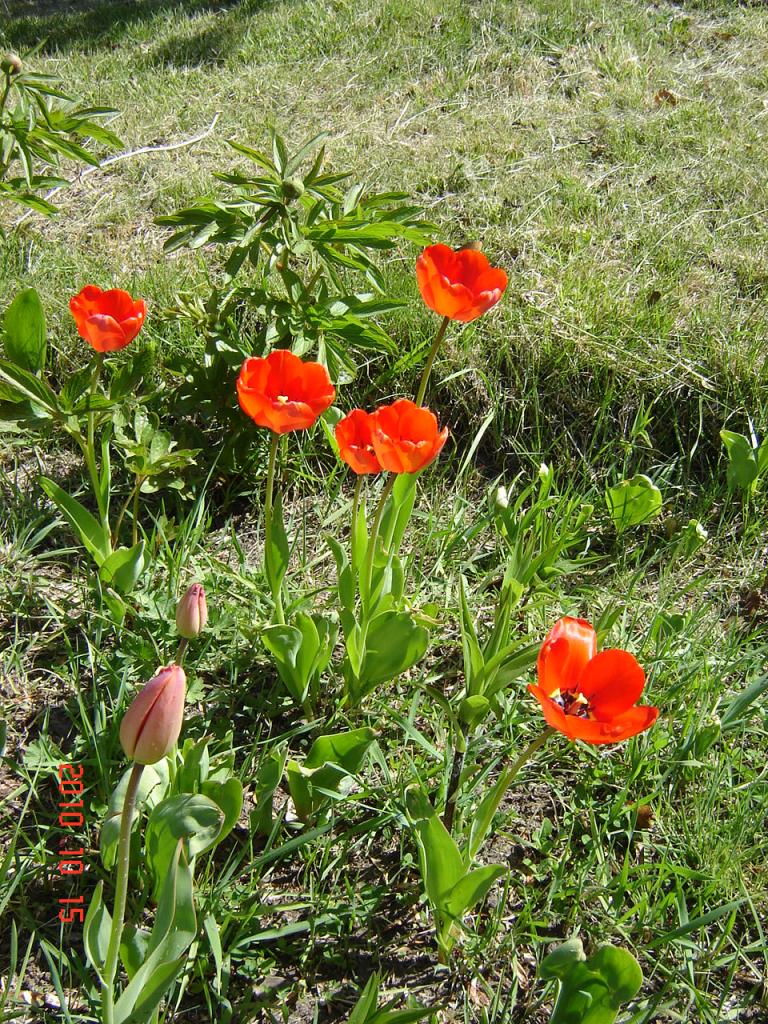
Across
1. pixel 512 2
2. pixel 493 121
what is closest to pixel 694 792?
pixel 493 121

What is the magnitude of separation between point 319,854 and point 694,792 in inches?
27.9

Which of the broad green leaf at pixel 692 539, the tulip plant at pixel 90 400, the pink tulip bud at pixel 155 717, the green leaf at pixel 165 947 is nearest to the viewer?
the pink tulip bud at pixel 155 717

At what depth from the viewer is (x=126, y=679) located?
175cm

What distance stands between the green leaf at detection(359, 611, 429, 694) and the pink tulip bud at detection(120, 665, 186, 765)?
0.62 metres

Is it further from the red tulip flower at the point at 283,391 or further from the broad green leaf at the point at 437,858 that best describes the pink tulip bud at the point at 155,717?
the red tulip flower at the point at 283,391

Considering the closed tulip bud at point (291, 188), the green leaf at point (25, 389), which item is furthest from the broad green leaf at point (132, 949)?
the closed tulip bud at point (291, 188)

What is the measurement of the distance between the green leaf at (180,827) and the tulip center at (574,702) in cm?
52

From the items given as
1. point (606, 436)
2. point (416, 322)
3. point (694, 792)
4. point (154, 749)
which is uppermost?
point (154, 749)

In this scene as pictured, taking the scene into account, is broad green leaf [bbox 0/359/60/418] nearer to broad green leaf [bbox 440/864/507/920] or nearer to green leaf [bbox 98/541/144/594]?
green leaf [bbox 98/541/144/594]

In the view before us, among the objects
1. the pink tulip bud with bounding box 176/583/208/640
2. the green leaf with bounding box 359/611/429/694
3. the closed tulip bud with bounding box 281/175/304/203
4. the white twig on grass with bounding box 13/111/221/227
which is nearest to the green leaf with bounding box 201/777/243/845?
the pink tulip bud with bounding box 176/583/208/640

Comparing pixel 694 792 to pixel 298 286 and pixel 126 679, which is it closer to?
pixel 126 679

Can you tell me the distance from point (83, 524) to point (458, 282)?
2.88 ft

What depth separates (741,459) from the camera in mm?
2258

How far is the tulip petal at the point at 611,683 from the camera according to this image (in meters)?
1.23
